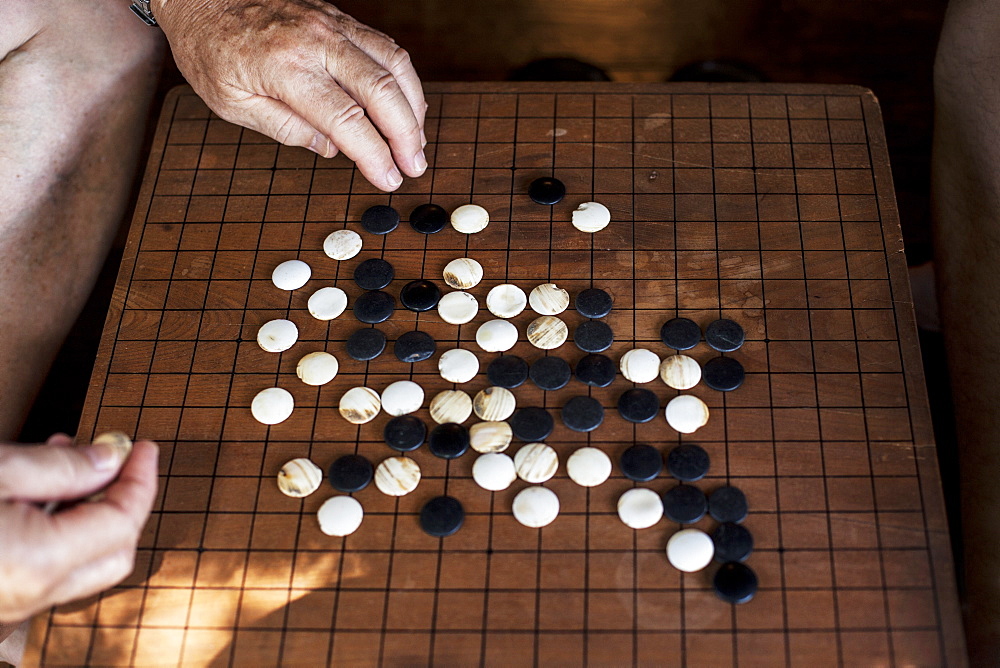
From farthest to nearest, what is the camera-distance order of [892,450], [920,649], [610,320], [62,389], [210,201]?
[62,389] < [210,201] < [610,320] < [892,450] < [920,649]

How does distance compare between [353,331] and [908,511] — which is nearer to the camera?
[908,511]

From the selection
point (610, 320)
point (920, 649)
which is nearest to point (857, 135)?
point (610, 320)

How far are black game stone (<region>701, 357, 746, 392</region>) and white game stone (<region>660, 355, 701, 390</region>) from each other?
0.5 inches

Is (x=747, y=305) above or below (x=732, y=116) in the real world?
below

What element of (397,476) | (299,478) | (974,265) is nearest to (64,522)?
(299,478)

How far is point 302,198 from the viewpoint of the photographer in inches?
47.8

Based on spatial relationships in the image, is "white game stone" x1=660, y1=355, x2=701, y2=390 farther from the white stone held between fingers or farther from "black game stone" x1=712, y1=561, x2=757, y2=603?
the white stone held between fingers

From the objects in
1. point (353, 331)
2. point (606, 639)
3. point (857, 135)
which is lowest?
point (606, 639)

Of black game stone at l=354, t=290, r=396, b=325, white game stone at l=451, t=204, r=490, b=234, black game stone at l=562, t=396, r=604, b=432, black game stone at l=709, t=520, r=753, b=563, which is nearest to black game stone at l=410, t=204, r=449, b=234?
white game stone at l=451, t=204, r=490, b=234

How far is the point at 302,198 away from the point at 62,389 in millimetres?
862

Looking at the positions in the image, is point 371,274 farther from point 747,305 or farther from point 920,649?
point 920,649

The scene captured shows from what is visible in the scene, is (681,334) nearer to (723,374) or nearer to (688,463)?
(723,374)

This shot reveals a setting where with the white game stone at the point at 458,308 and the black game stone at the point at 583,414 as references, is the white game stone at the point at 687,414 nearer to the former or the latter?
the black game stone at the point at 583,414

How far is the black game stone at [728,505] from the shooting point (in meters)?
0.95
